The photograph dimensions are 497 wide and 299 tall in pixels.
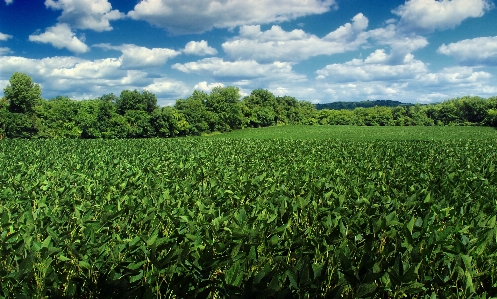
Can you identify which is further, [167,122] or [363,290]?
[167,122]

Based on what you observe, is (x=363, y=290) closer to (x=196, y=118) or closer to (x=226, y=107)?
(x=196, y=118)

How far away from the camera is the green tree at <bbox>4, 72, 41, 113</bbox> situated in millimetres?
70375

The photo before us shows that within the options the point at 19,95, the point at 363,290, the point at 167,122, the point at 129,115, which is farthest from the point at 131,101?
the point at 363,290

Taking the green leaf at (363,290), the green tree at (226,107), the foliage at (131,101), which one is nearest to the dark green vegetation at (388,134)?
the green tree at (226,107)

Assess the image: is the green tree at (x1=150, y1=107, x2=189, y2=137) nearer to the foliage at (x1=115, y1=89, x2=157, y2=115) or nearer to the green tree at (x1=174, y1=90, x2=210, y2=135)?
the green tree at (x1=174, y1=90, x2=210, y2=135)

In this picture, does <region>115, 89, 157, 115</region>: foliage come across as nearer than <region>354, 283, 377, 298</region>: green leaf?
No

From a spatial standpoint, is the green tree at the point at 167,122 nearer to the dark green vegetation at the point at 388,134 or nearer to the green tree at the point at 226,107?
the dark green vegetation at the point at 388,134

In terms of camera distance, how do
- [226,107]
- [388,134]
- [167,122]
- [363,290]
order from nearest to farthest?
1. [363,290]
2. [388,134]
3. [167,122]
4. [226,107]

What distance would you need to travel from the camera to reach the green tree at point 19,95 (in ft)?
231

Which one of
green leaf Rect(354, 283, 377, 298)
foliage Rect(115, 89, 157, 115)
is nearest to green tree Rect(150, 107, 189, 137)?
foliage Rect(115, 89, 157, 115)

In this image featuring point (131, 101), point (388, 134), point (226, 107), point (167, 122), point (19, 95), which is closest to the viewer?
point (388, 134)

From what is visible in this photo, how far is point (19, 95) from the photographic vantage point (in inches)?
2773

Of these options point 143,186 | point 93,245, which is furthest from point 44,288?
point 143,186

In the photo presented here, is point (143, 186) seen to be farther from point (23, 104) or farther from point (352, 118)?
point (352, 118)
